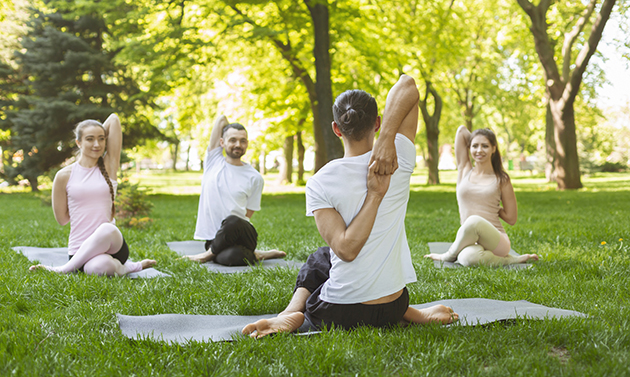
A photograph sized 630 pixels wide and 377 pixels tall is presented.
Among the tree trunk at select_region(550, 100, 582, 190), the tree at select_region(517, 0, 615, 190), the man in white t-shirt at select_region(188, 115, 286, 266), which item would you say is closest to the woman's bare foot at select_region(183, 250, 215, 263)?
the man in white t-shirt at select_region(188, 115, 286, 266)

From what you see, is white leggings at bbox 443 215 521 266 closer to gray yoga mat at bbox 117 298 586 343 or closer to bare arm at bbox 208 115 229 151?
gray yoga mat at bbox 117 298 586 343

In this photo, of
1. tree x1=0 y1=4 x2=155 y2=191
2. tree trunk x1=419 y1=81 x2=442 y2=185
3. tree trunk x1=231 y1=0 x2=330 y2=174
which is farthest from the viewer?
tree trunk x1=419 y1=81 x2=442 y2=185

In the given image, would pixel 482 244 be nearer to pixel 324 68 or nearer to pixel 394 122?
pixel 394 122

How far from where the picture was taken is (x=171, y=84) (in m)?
16.2

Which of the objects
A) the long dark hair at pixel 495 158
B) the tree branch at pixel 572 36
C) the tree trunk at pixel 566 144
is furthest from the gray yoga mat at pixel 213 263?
the tree branch at pixel 572 36

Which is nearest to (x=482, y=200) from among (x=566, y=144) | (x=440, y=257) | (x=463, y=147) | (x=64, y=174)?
(x=463, y=147)

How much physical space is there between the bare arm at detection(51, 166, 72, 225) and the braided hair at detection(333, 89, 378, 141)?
3.44 metres

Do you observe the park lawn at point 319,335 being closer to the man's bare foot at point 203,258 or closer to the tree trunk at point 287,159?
the man's bare foot at point 203,258

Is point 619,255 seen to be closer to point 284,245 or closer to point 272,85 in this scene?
point 284,245

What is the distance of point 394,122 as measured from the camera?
2781 mm

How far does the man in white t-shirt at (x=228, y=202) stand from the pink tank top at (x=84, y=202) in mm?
1337

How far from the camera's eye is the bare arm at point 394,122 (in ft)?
8.77

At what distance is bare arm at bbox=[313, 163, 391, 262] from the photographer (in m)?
2.73

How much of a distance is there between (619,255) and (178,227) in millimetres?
7514
